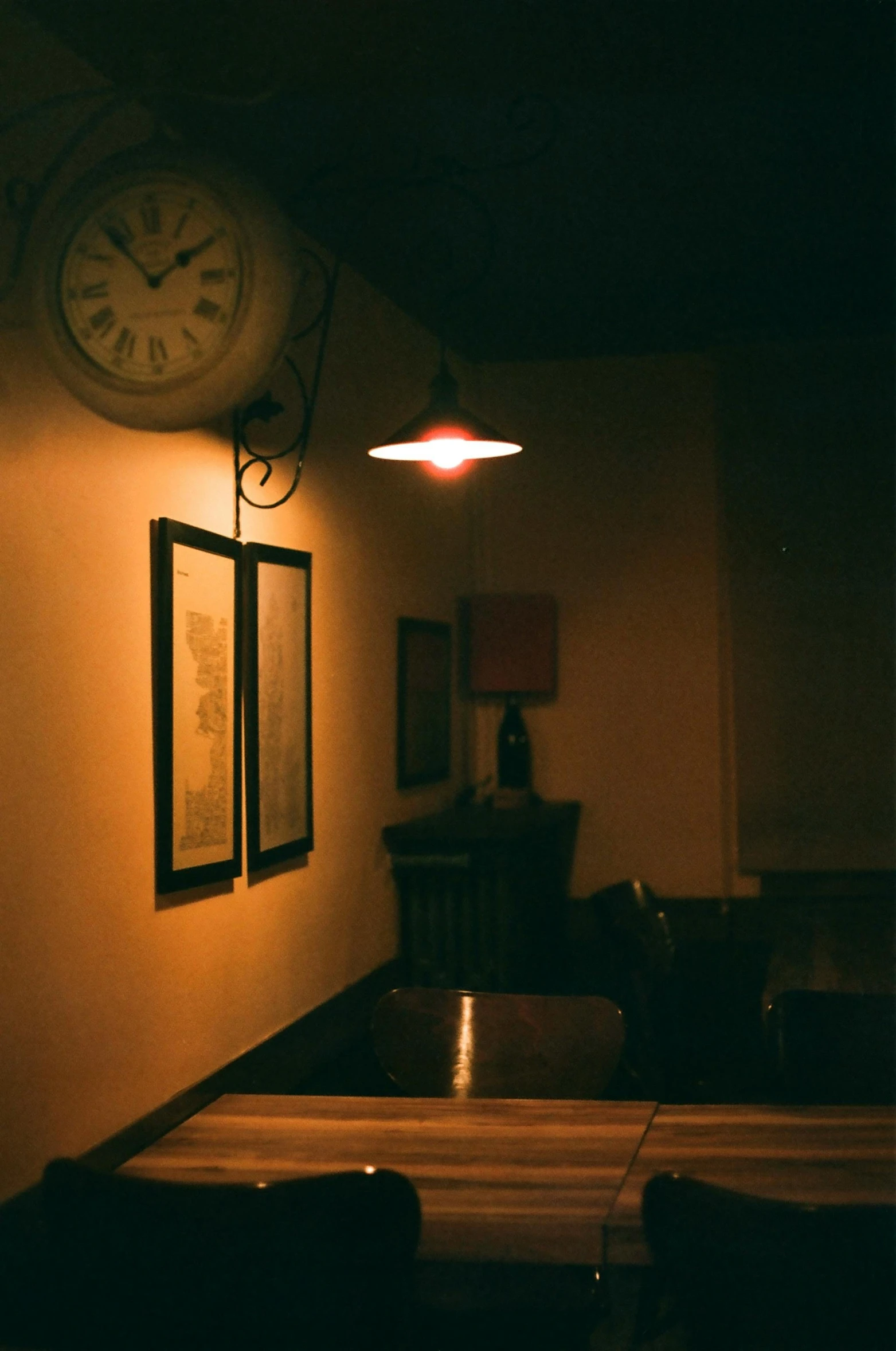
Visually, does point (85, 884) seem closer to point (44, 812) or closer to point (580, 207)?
point (44, 812)

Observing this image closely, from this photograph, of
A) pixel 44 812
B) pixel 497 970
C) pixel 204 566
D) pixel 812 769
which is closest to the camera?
pixel 44 812

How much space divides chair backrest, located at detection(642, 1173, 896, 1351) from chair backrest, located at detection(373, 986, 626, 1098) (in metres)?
1.05

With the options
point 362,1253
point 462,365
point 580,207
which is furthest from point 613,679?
point 362,1253

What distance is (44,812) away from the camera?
2.32m

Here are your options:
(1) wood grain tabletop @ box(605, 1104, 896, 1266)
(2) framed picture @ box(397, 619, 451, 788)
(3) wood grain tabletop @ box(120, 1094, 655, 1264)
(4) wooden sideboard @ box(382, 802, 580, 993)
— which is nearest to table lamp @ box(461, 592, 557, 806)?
(2) framed picture @ box(397, 619, 451, 788)

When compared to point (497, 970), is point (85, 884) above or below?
above

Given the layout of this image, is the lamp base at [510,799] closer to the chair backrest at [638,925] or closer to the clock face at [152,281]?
the chair backrest at [638,925]

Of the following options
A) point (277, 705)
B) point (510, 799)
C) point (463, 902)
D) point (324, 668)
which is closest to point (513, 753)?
point (510, 799)

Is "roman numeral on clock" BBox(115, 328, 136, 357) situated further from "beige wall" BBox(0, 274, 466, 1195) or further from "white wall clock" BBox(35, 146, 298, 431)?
"beige wall" BBox(0, 274, 466, 1195)

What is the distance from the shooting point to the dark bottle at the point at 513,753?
212 inches

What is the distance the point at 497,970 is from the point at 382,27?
110 inches

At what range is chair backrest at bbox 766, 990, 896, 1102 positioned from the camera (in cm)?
225

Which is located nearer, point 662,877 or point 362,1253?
point 362,1253

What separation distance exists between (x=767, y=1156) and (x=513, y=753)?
3556 mm
